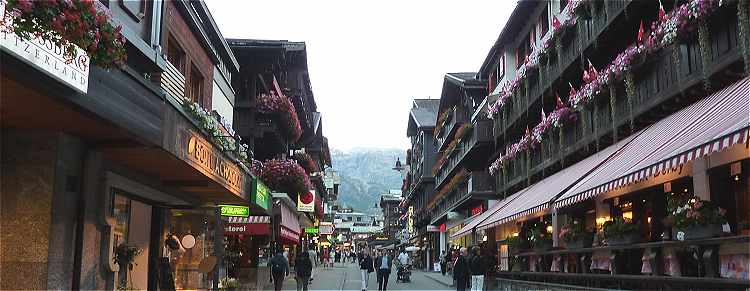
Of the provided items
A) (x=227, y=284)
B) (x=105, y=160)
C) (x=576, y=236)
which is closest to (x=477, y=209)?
(x=227, y=284)

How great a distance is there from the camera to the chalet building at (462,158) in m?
37.3

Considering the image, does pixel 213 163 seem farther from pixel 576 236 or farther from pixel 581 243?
pixel 581 243

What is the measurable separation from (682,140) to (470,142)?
93.8 ft

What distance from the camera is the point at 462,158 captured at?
4175cm

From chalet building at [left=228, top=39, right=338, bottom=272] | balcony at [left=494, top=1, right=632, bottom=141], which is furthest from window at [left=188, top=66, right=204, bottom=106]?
balcony at [left=494, top=1, right=632, bottom=141]

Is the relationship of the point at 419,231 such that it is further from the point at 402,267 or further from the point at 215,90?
the point at 215,90

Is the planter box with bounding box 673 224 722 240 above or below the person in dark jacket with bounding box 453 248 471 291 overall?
above

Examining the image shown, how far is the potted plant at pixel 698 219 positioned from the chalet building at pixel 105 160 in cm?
829

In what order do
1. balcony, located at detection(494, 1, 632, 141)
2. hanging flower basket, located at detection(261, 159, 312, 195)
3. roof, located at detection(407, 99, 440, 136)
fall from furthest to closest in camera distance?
1. roof, located at detection(407, 99, 440, 136)
2. hanging flower basket, located at detection(261, 159, 312, 195)
3. balcony, located at detection(494, 1, 632, 141)

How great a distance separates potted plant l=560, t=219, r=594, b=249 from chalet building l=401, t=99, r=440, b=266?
2094 inches

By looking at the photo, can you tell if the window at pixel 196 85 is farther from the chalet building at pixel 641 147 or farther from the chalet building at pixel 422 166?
the chalet building at pixel 422 166

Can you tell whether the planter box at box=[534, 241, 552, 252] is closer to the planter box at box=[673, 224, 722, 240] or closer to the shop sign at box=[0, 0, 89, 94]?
the planter box at box=[673, 224, 722, 240]

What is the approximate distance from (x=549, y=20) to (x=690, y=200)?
19043 millimetres

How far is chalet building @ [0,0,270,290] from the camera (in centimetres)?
730
